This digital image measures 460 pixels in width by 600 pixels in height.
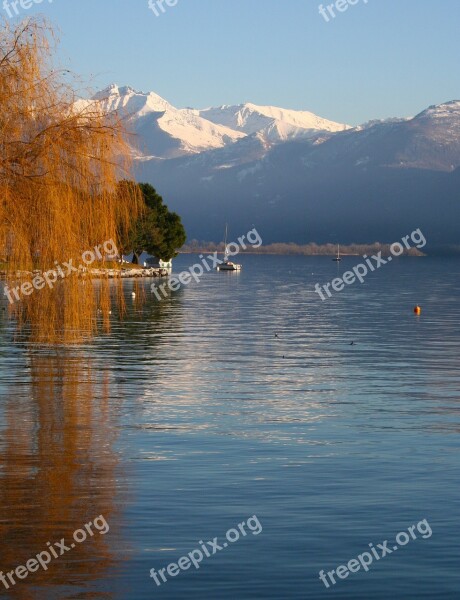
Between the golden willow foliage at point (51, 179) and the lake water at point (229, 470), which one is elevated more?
the golden willow foliage at point (51, 179)

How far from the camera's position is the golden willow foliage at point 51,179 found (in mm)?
28594

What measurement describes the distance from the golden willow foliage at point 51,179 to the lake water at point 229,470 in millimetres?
3604

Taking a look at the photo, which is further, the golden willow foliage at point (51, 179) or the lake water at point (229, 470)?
the golden willow foliage at point (51, 179)

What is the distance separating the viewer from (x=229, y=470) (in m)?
24.4

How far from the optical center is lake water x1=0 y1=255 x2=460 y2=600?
17.3 meters

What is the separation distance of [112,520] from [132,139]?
14644 mm

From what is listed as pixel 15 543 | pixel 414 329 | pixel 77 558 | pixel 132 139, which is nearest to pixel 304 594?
pixel 77 558

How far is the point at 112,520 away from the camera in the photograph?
65.2 feet

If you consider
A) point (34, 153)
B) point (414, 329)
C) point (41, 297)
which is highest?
point (34, 153)

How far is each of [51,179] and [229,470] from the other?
933 cm

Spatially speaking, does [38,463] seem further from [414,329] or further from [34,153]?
[414,329]

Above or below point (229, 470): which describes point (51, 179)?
above

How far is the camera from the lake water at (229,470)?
17344mm

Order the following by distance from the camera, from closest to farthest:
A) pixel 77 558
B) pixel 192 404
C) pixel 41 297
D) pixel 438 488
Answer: pixel 77 558, pixel 438 488, pixel 41 297, pixel 192 404
